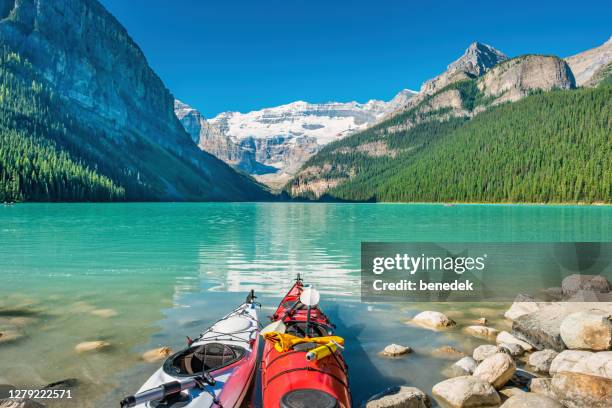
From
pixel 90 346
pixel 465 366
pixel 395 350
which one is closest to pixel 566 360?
pixel 465 366

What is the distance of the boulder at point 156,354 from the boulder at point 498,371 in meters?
9.25

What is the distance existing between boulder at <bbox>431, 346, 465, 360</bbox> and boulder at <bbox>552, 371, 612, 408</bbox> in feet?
11.9

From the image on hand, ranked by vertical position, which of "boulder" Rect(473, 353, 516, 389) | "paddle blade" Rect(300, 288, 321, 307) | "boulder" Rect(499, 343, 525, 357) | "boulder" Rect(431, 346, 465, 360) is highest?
"paddle blade" Rect(300, 288, 321, 307)

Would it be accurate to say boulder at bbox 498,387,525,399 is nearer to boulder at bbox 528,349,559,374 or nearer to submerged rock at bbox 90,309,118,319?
boulder at bbox 528,349,559,374

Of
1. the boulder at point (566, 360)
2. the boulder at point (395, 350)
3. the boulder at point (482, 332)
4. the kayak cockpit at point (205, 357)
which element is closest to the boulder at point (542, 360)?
the boulder at point (566, 360)

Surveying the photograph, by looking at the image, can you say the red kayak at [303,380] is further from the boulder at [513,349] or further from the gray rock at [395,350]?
the boulder at [513,349]

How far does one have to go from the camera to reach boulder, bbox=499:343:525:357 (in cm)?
1275

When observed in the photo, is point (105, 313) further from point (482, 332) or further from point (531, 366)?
point (531, 366)

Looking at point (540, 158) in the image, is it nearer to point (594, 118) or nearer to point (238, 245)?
point (594, 118)

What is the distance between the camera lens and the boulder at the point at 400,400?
925cm

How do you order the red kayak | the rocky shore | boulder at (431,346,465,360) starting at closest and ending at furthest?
the red kayak
the rocky shore
boulder at (431,346,465,360)

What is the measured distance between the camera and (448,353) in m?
13.3

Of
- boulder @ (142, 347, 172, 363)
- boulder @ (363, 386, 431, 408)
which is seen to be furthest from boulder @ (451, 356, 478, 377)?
boulder @ (142, 347, 172, 363)

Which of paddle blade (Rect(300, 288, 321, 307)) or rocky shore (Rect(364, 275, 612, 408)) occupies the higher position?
paddle blade (Rect(300, 288, 321, 307))
